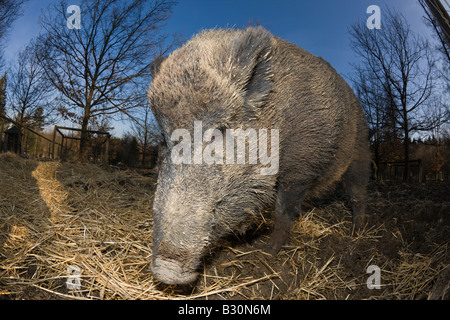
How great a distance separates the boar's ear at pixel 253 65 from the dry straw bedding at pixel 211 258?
133 cm

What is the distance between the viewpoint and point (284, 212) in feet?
8.86

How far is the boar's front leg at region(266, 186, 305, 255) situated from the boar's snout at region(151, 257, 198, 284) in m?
1.16

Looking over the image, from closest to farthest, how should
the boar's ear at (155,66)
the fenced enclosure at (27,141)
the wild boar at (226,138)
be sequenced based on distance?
the wild boar at (226,138), the boar's ear at (155,66), the fenced enclosure at (27,141)

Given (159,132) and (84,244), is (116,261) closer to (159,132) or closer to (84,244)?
(84,244)

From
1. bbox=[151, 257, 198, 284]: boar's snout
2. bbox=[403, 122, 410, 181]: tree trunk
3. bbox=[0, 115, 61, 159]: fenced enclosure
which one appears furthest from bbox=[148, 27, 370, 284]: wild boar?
bbox=[0, 115, 61, 159]: fenced enclosure

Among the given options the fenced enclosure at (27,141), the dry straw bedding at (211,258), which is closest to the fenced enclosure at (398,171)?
the dry straw bedding at (211,258)

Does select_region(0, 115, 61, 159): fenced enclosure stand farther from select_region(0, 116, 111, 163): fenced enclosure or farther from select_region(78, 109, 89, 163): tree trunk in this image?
select_region(78, 109, 89, 163): tree trunk

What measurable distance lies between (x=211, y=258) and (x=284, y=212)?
0.83m

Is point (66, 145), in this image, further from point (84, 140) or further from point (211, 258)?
point (211, 258)

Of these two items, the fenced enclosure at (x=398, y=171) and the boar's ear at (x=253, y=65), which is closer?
the boar's ear at (x=253, y=65)

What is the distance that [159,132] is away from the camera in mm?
2232

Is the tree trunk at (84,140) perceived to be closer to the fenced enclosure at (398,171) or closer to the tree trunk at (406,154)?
the fenced enclosure at (398,171)

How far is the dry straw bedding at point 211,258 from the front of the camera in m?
2.06

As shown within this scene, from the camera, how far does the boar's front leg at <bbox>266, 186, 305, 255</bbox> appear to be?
2.66 m
